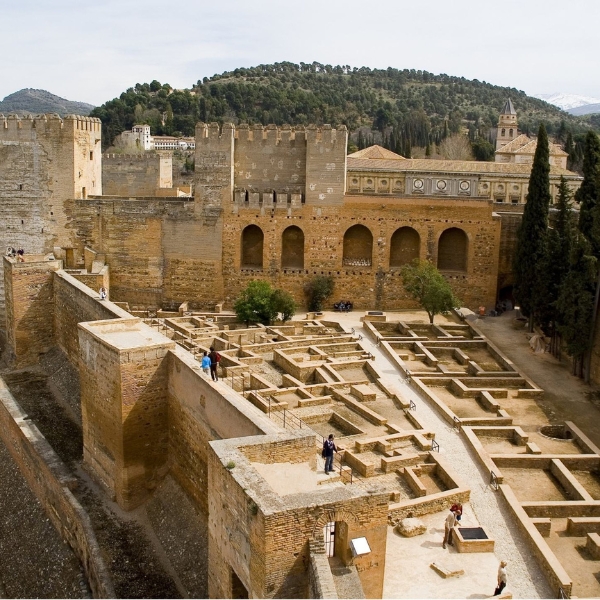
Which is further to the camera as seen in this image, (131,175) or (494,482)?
(131,175)

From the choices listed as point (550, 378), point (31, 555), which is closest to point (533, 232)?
point (550, 378)

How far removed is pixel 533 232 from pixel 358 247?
647 cm

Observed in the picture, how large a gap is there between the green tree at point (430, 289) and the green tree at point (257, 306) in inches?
186

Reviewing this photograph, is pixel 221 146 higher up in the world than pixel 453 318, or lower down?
higher up

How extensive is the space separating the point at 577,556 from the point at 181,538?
671 cm

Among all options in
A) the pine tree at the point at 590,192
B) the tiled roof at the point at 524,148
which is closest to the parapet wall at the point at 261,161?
the pine tree at the point at 590,192

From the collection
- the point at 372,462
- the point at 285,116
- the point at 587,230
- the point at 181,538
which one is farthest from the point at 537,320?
the point at 285,116

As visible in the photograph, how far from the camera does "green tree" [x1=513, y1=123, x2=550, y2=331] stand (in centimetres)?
2502

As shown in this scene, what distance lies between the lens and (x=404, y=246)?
29.1m

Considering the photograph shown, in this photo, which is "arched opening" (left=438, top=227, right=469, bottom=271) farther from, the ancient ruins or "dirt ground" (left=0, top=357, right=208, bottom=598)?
"dirt ground" (left=0, top=357, right=208, bottom=598)

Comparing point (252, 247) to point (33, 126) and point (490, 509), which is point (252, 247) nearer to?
point (33, 126)

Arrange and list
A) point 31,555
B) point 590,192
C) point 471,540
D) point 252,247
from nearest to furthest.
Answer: point 471,540 → point 31,555 → point 590,192 → point 252,247

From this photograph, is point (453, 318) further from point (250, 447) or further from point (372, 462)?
point (250, 447)

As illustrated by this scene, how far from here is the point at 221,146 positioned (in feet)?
92.8
